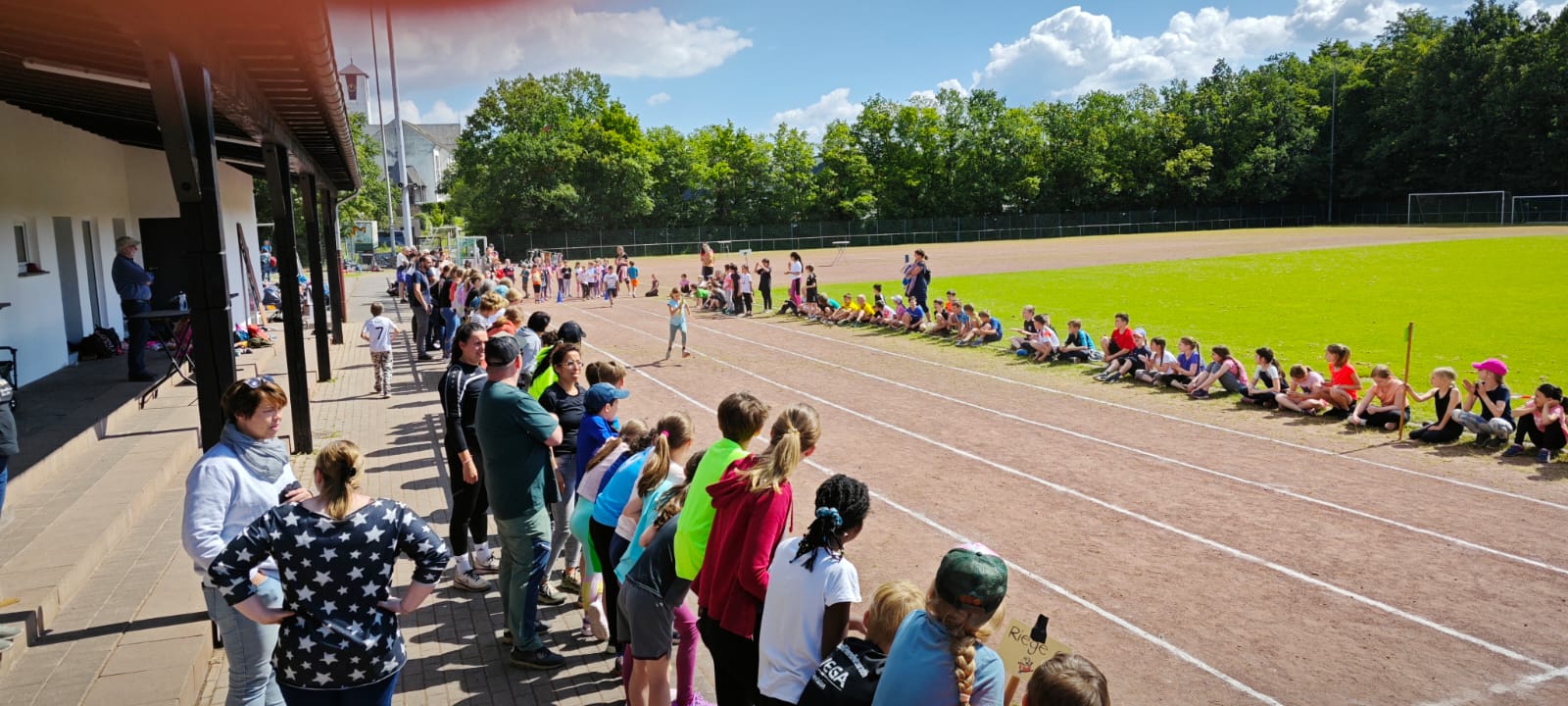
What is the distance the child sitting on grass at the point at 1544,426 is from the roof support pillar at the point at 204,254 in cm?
1354

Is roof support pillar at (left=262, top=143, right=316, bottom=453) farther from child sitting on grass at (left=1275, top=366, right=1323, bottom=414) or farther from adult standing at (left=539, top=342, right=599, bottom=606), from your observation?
child sitting on grass at (left=1275, top=366, right=1323, bottom=414)

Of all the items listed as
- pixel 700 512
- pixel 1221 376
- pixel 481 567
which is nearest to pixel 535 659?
pixel 481 567

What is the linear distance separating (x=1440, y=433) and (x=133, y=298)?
16850 millimetres

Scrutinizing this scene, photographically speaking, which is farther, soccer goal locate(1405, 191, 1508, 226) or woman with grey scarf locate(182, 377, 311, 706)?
soccer goal locate(1405, 191, 1508, 226)

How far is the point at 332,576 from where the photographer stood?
3.73 m

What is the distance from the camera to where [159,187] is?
20.1 metres

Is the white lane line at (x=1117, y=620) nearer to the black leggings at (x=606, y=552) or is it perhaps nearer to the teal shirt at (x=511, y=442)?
the black leggings at (x=606, y=552)

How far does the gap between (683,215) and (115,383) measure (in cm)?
6867

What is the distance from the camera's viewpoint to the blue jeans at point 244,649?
449 centimetres

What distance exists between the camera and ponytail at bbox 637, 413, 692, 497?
525 centimetres

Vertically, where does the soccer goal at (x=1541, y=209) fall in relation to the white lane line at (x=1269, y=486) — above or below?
above

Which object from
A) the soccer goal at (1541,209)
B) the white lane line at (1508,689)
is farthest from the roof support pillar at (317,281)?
the soccer goal at (1541,209)

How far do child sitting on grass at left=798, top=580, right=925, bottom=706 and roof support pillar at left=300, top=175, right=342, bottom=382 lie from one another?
53.1 ft

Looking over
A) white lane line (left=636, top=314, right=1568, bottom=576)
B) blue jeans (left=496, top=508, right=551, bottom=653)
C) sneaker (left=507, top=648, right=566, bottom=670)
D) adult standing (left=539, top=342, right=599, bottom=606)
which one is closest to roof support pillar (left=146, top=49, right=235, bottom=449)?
adult standing (left=539, top=342, right=599, bottom=606)
